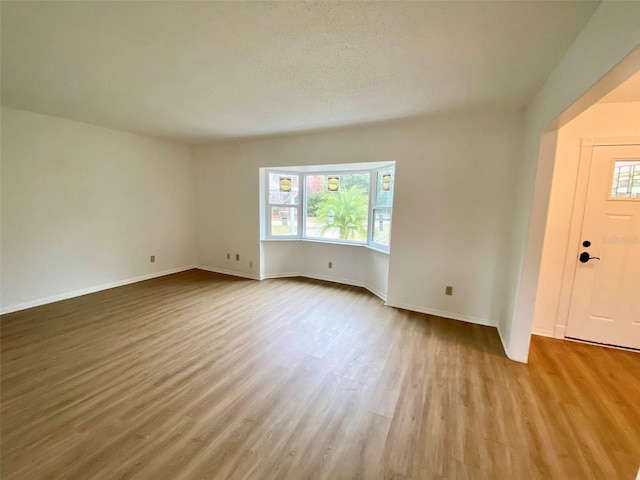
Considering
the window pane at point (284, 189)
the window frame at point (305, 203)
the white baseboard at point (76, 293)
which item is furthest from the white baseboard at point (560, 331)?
the white baseboard at point (76, 293)

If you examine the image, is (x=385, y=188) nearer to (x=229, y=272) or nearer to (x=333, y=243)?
(x=333, y=243)

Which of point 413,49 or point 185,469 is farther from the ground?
point 413,49

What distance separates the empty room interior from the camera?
58.5 inches

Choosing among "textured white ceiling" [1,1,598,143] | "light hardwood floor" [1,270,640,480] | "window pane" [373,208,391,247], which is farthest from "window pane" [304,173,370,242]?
"light hardwood floor" [1,270,640,480]

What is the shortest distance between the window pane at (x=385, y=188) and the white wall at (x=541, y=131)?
1.59 m

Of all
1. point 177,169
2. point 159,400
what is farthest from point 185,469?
point 177,169

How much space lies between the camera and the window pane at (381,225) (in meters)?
4.04

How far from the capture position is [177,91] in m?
2.46

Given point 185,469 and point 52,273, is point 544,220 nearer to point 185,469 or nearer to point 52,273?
point 185,469

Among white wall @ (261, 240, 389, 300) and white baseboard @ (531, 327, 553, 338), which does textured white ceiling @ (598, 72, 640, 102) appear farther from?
white wall @ (261, 240, 389, 300)

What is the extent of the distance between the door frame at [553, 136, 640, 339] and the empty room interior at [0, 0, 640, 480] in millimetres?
22

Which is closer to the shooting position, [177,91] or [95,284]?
[177,91]

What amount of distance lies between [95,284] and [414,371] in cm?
451

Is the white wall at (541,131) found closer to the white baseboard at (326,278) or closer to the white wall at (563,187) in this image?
the white wall at (563,187)
